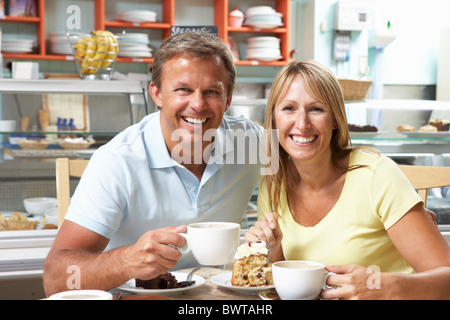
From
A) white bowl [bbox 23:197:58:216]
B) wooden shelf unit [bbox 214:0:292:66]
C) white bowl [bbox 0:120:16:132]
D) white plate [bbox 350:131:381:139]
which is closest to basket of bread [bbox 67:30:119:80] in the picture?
white bowl [bbox 0:120:16:132]

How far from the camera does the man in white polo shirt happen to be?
1.49 meters

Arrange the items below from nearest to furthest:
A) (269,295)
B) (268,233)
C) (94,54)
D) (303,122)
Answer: (269,295)
(268,233)
(303,122)
(94,54)

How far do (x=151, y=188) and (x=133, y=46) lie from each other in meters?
4.23

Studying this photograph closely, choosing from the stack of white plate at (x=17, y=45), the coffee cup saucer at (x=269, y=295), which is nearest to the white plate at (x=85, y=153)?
the coffee cup saucer at (x=269, y=295)

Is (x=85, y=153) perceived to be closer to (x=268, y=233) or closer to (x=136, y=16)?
(x=268, y=233)

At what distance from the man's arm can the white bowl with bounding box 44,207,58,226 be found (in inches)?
32.5

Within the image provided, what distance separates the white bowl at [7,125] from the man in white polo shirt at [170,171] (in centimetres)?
71

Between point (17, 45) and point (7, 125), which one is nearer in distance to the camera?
point (7, 125)

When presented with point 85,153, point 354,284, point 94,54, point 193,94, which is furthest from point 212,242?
point 94,54

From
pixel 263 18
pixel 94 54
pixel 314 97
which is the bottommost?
pixel 314 97

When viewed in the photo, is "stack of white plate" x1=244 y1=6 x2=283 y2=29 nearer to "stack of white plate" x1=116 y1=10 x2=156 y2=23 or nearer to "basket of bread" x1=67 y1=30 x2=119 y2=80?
"stack of white plate" x1=116 y1=10 x2=156 y2=23

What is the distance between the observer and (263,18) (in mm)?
5887

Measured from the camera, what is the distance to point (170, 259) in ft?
3.98
